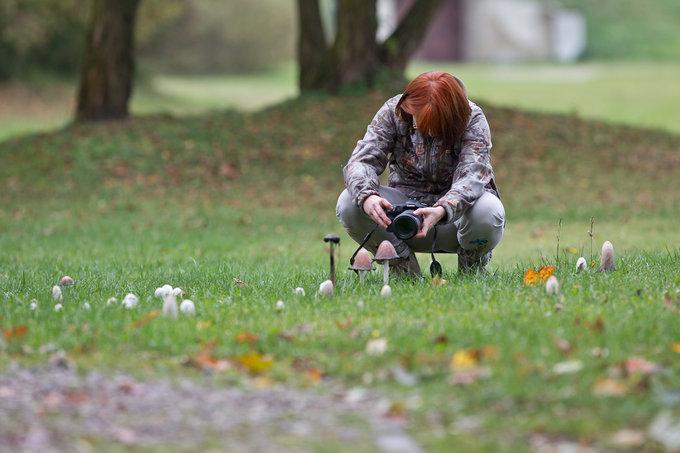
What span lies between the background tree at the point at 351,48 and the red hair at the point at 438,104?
1076 centimetres

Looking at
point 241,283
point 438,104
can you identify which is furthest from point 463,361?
point 241,283

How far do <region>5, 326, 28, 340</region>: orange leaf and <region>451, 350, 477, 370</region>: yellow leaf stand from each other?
2.00 meters

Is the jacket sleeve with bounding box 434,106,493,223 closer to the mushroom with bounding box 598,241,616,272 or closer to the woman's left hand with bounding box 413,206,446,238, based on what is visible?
the woman's left hand with bounding box 413,206,446,238

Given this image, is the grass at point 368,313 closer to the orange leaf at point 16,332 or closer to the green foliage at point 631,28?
the orange leaf at point 16,332

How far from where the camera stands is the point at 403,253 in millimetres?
5484

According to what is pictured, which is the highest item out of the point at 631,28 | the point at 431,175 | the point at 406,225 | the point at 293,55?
the point at 631,28

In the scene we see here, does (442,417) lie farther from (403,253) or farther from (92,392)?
(403,253)

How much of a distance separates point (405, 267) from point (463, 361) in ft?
7.26

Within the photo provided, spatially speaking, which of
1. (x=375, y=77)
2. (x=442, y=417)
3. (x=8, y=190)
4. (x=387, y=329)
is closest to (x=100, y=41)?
(x=8, y=190)

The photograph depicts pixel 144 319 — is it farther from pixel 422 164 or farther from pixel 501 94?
pixel 501 94

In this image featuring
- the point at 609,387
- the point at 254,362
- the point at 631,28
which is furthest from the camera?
the point at 631,28

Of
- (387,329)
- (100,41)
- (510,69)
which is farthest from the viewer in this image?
(510,69)

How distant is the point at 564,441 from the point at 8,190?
12180mm

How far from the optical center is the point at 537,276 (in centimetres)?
522
